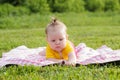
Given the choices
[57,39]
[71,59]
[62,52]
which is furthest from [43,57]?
[71,59]

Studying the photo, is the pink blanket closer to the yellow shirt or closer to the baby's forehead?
the yellow shirt

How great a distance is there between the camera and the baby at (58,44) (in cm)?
604

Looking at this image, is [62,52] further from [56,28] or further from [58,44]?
[56,28]

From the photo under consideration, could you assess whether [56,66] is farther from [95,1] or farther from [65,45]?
[95,1]

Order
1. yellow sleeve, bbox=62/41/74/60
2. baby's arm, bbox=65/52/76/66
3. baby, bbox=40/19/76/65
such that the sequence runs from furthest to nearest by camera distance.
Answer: yellow sleeve, bbox=62/41/74/60, baby, bbox=40/19/76/65, baby's arm, bbox=65/52/76/66

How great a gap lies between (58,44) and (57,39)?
0.09 metres

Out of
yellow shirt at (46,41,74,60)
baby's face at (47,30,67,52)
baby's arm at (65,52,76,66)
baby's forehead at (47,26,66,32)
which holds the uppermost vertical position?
baby's forehead at (47,26,66,32)

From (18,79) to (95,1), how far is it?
1619cm

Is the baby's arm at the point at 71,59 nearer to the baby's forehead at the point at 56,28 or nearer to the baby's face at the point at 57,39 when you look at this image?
the baby's face at the point at 57,39

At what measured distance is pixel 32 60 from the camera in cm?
619

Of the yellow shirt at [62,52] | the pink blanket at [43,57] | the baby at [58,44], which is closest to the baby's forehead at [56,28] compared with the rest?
the baby at [58,44]

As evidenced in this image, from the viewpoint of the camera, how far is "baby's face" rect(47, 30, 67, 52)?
604 centimetres

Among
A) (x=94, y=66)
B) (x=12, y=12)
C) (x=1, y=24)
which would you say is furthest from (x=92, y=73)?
(x=12, y=12)

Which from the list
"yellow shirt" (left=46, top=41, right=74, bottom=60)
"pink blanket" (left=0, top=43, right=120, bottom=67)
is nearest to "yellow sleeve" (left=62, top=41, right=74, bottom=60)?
"yellow shirt" (left=46, top=41, right=74, bottom=60)
